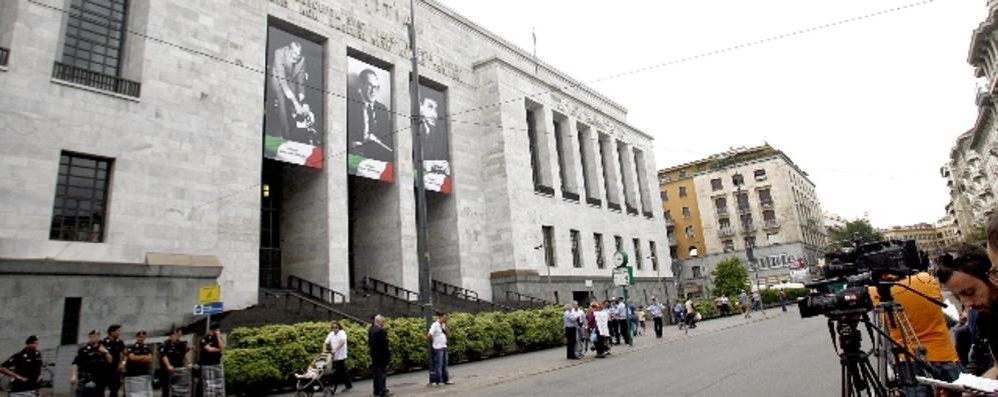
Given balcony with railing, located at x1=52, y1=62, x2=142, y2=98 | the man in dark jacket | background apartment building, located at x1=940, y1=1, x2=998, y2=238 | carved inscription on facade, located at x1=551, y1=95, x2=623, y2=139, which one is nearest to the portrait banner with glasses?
carved inscription on facade, located at x1=551, y1=95, x2=623, y2=139

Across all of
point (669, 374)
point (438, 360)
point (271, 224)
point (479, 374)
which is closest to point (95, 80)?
point (271, 224)

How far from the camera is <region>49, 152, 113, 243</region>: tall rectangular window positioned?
57.1 feet

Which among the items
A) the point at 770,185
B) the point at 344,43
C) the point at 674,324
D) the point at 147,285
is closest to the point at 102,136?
the point at 147,285

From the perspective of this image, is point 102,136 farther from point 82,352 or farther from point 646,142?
point 646,142

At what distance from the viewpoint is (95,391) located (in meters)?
11.2

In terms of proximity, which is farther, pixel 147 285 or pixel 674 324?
pixel 674 324

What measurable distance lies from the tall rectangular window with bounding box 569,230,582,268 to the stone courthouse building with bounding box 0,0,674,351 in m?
0.10

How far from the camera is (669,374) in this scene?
1191cm

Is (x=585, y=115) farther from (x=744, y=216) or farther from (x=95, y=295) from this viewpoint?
(x=744, y=216)

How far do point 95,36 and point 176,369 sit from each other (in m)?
14.3

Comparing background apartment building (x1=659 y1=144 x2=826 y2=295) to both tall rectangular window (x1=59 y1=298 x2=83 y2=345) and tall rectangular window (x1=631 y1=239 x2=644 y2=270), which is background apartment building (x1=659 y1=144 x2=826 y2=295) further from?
tall rectangular window (x1=59 y1=298 x2=83 y2=345)

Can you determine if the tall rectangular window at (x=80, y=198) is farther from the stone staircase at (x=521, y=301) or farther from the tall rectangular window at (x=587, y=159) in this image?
the tall rectangular window at (x=587, y=159)

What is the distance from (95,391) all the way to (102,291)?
688 centimetres

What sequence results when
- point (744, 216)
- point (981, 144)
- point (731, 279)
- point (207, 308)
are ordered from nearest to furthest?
1. point (207, 308)
2. point (731, 279)
3. point (981, 144)
4. point (744, 216)
